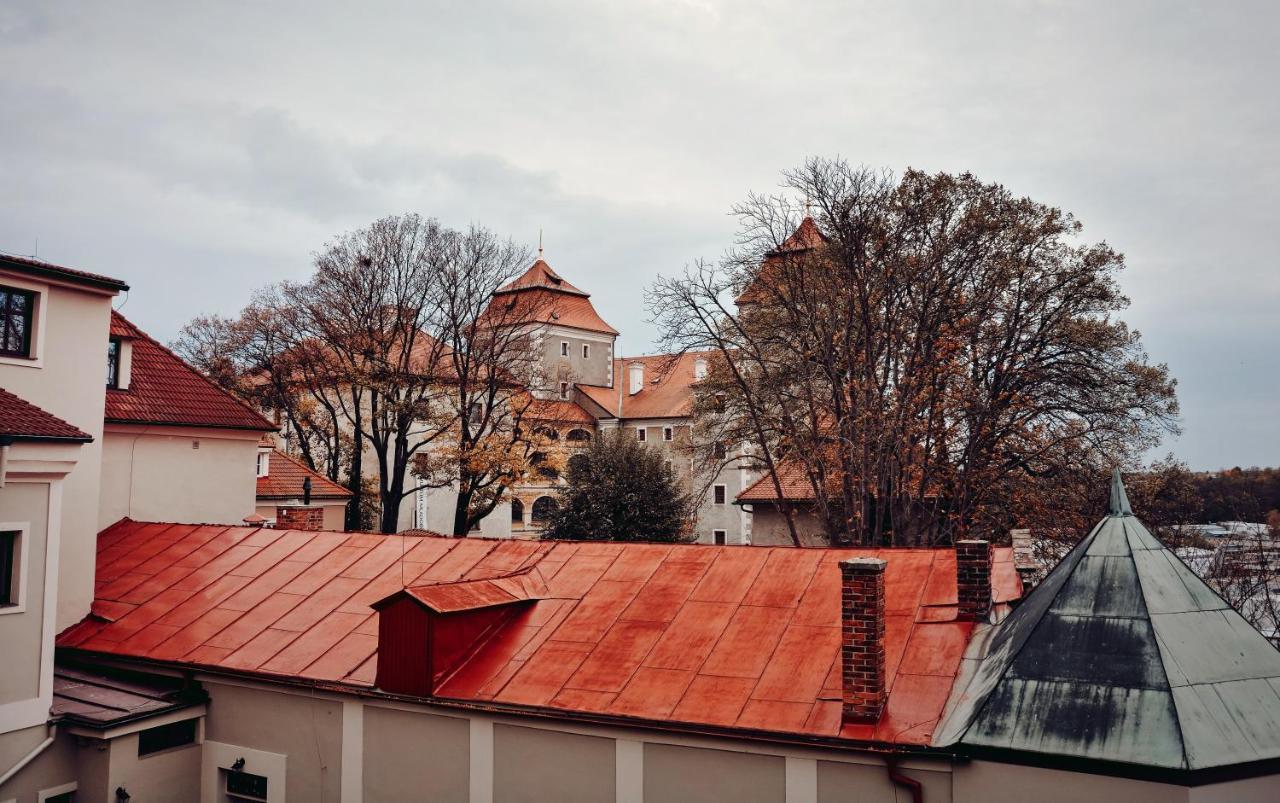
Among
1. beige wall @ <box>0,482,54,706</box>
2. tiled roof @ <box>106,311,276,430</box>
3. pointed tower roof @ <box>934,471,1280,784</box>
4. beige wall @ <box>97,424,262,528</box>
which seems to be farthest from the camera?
tiled roof @ <box>106,311,276,430</box>

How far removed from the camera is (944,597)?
11.8m

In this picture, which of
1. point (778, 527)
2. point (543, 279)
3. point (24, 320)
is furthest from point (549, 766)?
point (543, 279)

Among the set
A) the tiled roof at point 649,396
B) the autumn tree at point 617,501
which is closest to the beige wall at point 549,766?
the autumn tree at point 617,501

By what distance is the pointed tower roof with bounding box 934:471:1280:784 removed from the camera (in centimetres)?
853

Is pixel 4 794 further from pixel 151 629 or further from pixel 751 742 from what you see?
pixel 751 742

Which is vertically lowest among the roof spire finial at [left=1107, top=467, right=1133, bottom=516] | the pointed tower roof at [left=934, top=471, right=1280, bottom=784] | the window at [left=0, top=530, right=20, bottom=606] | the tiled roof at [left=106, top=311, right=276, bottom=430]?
the pointed tower roof at [left=934, top=471, right=1280, bottom=784]

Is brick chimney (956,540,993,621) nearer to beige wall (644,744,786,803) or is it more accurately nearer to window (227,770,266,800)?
beige wall (644,744,786,803)

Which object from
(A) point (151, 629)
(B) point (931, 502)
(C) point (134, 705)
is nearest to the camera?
(C) point (134, 705)

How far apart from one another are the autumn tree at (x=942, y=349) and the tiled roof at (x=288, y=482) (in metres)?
13.4

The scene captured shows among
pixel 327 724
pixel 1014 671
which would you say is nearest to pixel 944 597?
pixel 1014 671

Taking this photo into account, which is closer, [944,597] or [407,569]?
[944,597]

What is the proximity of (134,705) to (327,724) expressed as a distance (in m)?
A: 3.00

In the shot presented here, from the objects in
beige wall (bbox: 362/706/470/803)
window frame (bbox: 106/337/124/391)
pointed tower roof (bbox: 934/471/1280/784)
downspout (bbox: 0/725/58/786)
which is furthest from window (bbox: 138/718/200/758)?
pointed tower roof (bbox: 934/471/1280/784)

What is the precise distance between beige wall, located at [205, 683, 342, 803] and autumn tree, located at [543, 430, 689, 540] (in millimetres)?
24050
